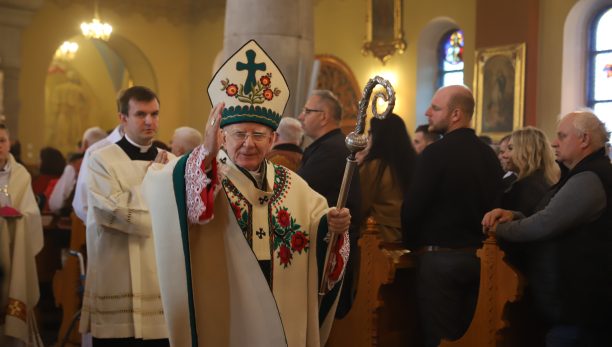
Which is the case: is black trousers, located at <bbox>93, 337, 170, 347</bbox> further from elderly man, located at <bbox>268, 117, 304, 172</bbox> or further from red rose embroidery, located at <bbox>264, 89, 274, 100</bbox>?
red rose embroidery, located at <bbox>264, 89, 274, 100</bbox>

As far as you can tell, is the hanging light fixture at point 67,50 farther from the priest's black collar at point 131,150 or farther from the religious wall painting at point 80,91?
the priest's black collar at point 131,150

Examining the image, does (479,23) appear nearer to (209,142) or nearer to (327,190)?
(327,190)

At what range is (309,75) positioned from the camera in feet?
27.6

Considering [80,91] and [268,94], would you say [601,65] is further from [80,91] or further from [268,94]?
[80,91]

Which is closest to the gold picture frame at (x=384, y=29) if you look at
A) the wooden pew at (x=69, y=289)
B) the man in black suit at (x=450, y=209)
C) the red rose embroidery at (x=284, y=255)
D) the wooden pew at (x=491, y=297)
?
the wooden pew at (x=69, y=289)

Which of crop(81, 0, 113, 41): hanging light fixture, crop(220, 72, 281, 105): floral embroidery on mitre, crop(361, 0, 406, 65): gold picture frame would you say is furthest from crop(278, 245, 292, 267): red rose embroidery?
crop(81, 0, 113, 41): hanging light fixture

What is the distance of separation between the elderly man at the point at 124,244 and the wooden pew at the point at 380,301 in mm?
1385

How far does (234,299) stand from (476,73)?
10.7 m

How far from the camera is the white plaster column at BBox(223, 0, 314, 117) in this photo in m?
8.13

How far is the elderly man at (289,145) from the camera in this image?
19.8ft

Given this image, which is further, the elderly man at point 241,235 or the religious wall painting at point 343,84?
the religious wall painting at point 343,84

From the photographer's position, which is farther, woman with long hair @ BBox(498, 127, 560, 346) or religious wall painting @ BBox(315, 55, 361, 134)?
religious wall painting @ BBox(315, 55, 361, 134)

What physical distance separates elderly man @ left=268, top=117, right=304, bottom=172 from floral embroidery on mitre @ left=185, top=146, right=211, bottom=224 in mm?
2873

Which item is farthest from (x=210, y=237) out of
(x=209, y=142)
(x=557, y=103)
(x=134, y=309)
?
(x=557, y=103)
